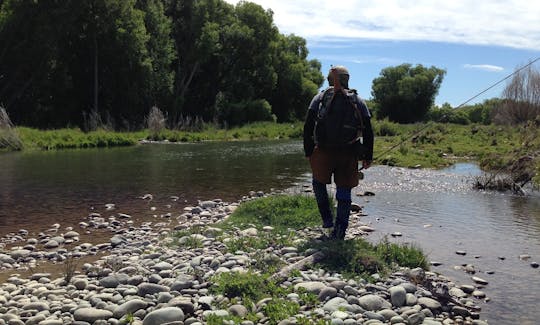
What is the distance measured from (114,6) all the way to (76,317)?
4336 cm

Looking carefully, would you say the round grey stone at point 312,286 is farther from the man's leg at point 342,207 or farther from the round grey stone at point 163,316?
the man's leg at point 342,207

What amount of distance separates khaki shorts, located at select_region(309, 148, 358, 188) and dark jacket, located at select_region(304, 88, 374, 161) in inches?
7.0

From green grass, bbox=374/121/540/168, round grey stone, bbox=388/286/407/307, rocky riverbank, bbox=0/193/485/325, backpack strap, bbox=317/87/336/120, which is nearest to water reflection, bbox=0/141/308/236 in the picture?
rocky riverbank, bbox=0/193/485/325

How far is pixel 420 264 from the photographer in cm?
A: 693

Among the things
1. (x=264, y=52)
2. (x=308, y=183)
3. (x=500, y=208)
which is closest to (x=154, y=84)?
(x=264, y=52)

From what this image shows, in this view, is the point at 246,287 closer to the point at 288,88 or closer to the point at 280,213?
the point at 280,213

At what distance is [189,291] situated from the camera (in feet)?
19.0

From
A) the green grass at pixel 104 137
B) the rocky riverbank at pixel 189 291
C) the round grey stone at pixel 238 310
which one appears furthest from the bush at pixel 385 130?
the round grey stone at pixel 238 310

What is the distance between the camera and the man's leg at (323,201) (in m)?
8.04

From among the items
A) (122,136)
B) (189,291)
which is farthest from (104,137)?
(189,291)

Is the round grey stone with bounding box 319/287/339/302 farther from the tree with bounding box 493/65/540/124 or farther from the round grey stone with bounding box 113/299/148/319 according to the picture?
the tree with bounding box 493/65/540/124

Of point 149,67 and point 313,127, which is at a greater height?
point 149,67

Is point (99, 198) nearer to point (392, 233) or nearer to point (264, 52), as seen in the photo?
point (392, 233)

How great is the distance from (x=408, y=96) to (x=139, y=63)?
6018 centimetres
